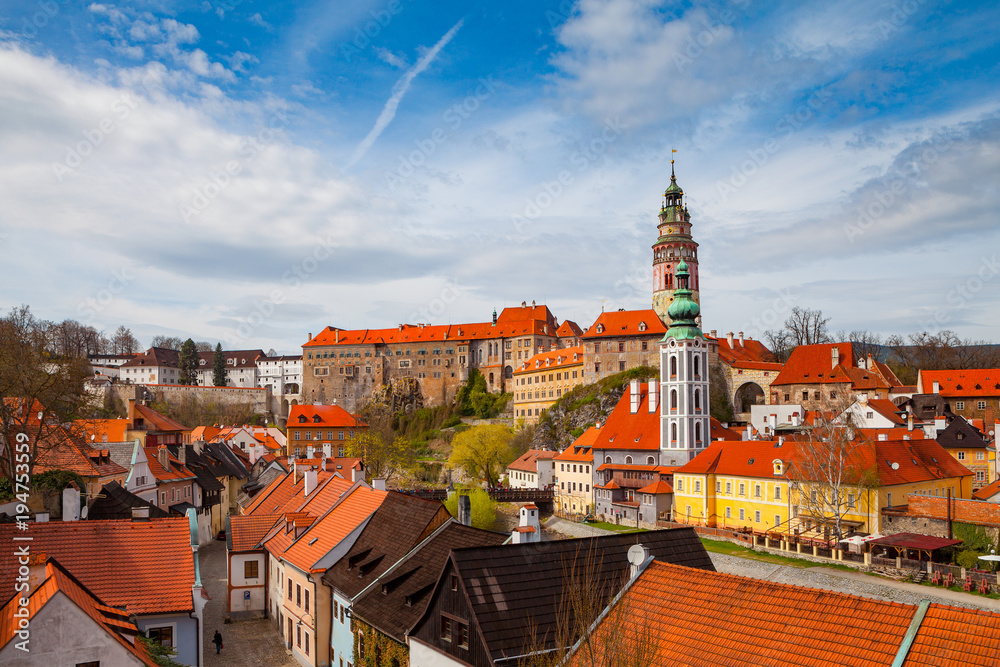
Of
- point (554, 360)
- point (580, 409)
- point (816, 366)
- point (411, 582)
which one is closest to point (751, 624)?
point (411, 582)

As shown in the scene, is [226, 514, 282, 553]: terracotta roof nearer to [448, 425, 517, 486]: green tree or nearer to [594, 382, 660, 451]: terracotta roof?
[594, 382, 660, 451]: terracotta roof

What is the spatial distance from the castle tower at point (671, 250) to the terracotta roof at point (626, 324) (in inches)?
164

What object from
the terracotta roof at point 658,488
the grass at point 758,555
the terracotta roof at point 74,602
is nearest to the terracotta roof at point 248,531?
the terracotta roof at point 74,602

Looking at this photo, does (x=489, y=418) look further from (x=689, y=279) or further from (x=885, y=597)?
(x=885, y=597)

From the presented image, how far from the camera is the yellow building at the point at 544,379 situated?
92.6 meters

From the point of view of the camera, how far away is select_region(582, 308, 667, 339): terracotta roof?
288 ft

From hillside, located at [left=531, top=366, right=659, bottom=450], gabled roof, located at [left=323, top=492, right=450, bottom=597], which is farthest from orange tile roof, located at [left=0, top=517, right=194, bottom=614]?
hillside, located at [left=531, top=366, right=659, bottom=450]

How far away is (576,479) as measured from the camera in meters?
64.2

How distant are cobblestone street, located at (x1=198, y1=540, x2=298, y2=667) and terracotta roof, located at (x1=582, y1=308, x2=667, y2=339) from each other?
61.8 metres

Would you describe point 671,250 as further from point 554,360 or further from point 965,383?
point 965,383

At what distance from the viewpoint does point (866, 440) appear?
44.6 metres

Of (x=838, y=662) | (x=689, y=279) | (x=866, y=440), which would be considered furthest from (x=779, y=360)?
(x=838, y=662)

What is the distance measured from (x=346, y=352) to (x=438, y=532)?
104 m

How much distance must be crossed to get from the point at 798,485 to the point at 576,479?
23.5 meters
